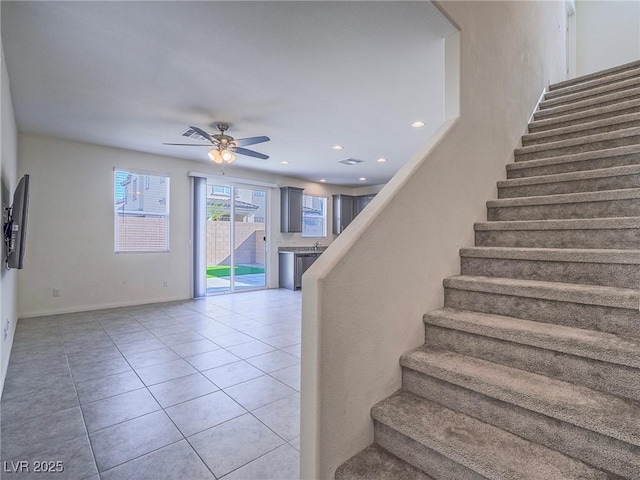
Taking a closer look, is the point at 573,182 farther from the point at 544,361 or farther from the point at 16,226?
the point at 16,226

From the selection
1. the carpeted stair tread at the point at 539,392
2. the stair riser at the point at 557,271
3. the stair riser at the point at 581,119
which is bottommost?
the carpeted stair tread at the point at 539,392

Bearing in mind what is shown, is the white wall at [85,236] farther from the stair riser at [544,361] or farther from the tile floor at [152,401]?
the stair riser at [544,361]

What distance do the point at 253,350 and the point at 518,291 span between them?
2685 millimetres

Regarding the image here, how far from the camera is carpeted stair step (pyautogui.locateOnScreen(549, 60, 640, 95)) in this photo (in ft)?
10.3

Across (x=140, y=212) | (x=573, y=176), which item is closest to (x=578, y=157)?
(x=573, y=176)

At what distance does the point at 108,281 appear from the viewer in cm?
523

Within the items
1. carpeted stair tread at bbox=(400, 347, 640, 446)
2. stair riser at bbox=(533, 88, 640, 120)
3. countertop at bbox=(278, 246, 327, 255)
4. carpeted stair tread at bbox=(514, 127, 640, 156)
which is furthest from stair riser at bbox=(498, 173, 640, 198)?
countertop at bbox=(278, 246, 327, 255)

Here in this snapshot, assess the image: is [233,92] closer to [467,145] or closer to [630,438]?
[467,145]

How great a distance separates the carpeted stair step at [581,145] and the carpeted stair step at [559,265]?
1.20 metres

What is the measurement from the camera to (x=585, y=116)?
275 centimetres

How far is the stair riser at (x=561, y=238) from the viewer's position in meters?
1.67

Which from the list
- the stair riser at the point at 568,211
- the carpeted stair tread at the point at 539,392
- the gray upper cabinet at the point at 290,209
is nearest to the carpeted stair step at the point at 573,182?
the stair riser at the point at 568,211

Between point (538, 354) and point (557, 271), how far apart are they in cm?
57

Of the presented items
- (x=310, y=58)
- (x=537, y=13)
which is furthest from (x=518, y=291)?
(x=537, y=13)
